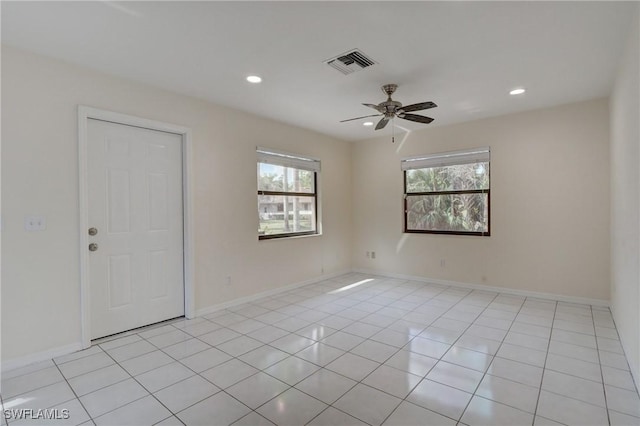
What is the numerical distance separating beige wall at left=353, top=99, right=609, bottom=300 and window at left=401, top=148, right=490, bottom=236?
12cm

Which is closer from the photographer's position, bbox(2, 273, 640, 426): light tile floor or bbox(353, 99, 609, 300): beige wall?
bbox(2, 273, 640, 426): light tile floor

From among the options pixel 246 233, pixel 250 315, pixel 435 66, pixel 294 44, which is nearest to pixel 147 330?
pixel 250 315

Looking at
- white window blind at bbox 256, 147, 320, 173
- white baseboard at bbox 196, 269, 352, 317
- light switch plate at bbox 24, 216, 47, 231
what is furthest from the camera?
white window blind at bbox 256, 147, 320, 173

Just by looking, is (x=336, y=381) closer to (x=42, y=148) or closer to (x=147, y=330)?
(x=147, y=330)

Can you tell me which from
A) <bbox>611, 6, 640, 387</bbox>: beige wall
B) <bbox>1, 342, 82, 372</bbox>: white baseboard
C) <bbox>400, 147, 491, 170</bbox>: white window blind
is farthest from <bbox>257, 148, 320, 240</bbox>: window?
<bbox>611, 6, 640, 387</bbox>: beige wall

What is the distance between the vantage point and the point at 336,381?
88.8 inches

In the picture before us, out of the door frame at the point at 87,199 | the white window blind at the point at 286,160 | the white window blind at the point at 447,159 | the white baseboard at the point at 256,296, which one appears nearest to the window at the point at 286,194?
the white window blind at the point at 286,160

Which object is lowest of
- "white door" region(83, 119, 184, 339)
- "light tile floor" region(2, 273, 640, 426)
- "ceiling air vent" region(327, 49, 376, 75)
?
"light tile floor" region(2, 273, 640, 426)

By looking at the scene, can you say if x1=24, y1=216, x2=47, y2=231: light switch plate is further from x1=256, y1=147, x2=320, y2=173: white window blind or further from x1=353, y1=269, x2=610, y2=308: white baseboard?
x1=353, y1=269, x2=610, y2=308: white baseboard

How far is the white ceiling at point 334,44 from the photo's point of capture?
82.2 inches

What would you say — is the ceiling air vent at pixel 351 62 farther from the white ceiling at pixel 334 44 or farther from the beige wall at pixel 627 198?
the beige wall at pixel 627 198

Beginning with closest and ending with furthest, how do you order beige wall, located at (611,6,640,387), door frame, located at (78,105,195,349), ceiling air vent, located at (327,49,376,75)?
1. beige wall, located at (611,6,640,387)
2. ceiling air vent, located at (327,49,376,75)
3. door frame, located at (78,105,195,349)

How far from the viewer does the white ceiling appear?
2088mm

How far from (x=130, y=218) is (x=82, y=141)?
0.82 m
